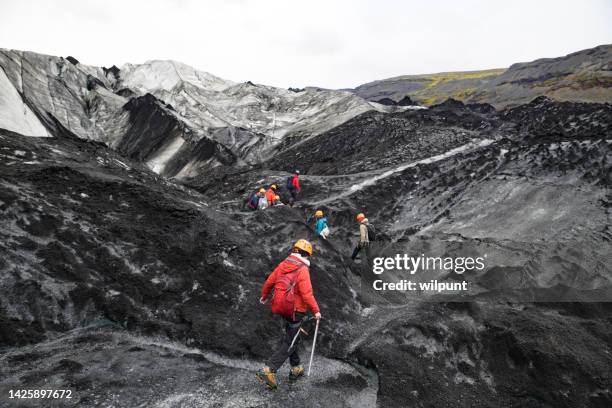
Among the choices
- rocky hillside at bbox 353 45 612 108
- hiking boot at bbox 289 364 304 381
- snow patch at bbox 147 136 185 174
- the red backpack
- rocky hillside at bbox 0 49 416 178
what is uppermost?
rocky hillside at bbox 353 45 612 108

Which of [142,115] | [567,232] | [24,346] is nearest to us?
[24,346]

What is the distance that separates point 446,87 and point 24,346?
288ft

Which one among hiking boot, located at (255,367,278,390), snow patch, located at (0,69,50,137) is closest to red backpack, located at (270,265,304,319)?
hiking boot, located at (255,367,278,390)

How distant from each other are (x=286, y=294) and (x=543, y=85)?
6287cm

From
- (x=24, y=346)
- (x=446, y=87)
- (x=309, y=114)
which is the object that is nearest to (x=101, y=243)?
(x=24, y=346)

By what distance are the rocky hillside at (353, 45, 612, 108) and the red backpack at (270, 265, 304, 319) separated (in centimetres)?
5020

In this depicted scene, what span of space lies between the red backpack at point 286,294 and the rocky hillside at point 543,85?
50.2 metres

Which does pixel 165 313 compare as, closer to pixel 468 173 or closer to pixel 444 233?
pixel 444 233

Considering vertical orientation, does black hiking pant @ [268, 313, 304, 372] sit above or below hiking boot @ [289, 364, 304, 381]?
above

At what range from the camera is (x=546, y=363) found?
7.34 m

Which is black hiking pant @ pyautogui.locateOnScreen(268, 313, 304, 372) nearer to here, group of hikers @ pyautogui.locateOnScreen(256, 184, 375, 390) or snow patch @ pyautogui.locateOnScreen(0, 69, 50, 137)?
group of hikers @ pyautogui.locateOnScreen(256, 184, 375, 390)

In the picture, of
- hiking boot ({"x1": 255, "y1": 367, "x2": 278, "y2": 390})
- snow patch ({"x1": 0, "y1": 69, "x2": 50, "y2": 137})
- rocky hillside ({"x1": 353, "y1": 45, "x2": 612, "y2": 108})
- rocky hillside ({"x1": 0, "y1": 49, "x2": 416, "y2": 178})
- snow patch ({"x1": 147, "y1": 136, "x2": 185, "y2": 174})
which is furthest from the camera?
rocky hillside ({"x1": 353, "y1": 45, "x2": 612, "y2": 108})

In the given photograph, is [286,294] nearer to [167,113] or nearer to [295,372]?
[295,372]

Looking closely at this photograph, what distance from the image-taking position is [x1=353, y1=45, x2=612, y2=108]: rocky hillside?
161 feet
